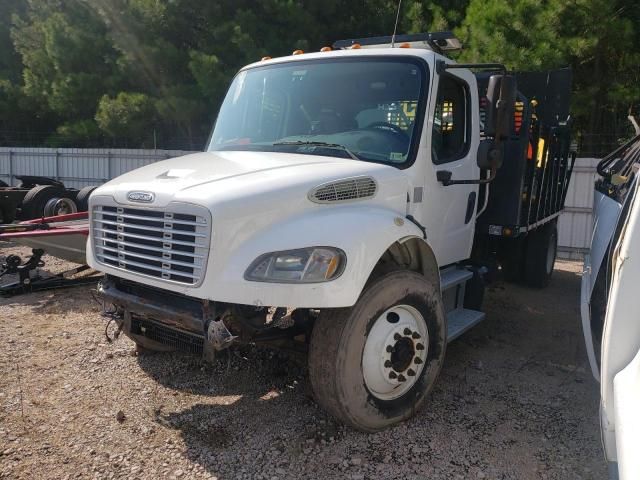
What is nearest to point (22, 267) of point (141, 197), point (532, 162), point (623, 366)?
point (141, 197)

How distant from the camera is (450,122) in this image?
4625 mm

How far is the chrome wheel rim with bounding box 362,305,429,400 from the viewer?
354cm

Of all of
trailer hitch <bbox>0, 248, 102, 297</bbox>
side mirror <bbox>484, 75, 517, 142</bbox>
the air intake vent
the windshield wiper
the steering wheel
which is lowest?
trailer hitch <bbox>0, 248, 102, 297</bbox>

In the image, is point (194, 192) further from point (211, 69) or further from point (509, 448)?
point (211, 69)

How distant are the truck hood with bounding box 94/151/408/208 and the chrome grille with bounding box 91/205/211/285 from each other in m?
0.09

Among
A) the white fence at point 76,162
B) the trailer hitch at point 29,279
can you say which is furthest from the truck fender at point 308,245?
the white fence at point 76,162

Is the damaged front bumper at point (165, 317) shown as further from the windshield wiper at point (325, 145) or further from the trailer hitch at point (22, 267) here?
the trailer hitch at point (22, 267)

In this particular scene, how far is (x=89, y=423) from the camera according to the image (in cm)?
377

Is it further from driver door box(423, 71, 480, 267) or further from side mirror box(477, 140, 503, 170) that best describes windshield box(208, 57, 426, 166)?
side mirror box(477, 140, 503, 170)

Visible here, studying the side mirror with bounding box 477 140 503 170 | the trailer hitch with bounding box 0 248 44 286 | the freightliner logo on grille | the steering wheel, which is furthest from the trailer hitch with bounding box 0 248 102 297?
the side mirror with bounding box 477 140 503 170

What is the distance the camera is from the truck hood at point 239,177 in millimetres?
3234

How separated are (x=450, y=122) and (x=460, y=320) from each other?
1.66 metres

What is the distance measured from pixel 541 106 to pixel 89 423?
6191 mm

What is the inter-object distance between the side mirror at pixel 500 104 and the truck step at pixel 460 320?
59.1 inches
